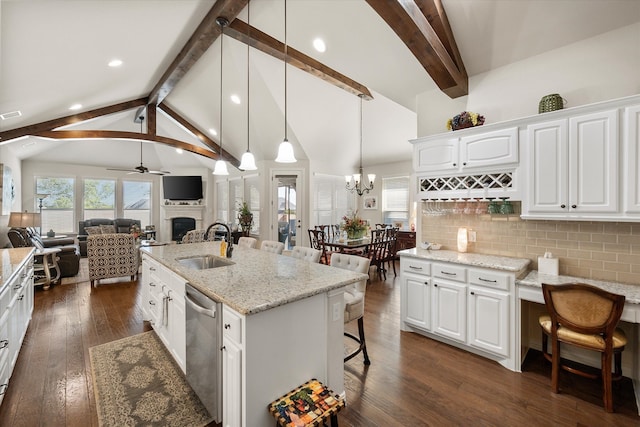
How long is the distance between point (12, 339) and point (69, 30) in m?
2.89

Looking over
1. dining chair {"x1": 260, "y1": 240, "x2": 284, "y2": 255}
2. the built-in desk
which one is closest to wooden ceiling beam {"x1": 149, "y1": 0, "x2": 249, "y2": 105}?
dining chair {"x1": 260, "y1": 240, "x2": 284, "y2": 255}

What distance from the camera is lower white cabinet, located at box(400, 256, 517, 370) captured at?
8.52 ft

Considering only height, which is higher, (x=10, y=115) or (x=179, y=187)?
(x=10, y=115)

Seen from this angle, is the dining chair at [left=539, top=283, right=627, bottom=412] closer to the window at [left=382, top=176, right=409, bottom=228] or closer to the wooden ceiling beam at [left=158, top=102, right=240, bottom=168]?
the window at [left=382, top=176, right=409, bottom=228]

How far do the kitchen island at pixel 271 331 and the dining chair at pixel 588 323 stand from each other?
1641 millimetres

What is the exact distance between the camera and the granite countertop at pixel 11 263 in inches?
89.9

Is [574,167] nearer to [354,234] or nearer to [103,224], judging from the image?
[354,234]

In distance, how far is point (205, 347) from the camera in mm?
1875

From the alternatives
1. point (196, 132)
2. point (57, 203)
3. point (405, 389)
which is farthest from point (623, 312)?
point (57, 203)

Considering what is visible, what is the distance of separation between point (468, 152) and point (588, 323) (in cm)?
177

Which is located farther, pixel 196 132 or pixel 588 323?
pixel 196 132

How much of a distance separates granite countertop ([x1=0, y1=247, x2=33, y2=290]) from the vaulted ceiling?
199 centimetres

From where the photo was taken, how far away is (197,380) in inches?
80.0

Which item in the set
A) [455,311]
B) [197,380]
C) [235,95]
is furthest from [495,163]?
[235,95]
